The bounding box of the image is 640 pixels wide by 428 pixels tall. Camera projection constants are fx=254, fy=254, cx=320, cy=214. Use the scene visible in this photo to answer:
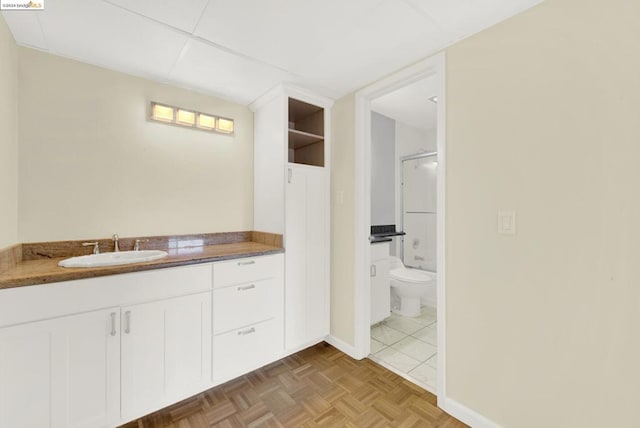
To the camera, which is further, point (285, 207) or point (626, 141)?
point (285, 207)

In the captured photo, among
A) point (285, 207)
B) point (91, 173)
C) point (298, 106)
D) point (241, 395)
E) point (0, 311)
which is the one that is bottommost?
point (241, 395)

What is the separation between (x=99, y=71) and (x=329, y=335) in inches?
107

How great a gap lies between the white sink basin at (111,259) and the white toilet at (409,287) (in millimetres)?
2275

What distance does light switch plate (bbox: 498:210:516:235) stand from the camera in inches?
51.1

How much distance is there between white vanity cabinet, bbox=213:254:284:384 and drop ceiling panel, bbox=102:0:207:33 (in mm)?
1393

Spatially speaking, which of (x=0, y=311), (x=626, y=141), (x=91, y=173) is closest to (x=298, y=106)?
(x=91, y=173)

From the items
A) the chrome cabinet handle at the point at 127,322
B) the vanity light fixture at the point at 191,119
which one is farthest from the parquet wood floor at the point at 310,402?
the vanity light fixture at the point at 191,119

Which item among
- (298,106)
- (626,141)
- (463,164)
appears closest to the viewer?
(626,141)

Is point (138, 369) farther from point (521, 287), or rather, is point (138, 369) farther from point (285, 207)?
point (521, 287)

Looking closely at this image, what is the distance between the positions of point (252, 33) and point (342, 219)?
1.46 m

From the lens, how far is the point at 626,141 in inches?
40.1

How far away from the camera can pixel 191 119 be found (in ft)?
6.79

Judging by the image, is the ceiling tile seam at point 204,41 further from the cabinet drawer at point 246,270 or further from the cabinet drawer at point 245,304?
the cabinet drawer at point 245,304

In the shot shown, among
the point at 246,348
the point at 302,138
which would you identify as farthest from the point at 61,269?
the point at 302,138
